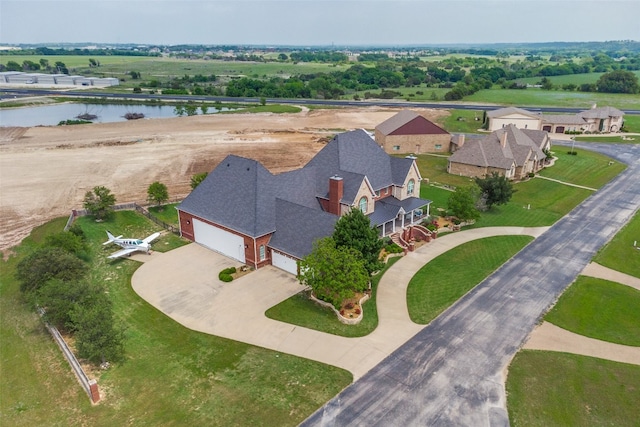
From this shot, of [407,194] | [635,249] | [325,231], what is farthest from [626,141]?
[325,231]

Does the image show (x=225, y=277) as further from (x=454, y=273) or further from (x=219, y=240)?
(x=454, y=273)

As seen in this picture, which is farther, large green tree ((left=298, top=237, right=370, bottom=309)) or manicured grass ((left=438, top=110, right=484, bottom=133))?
manicured grass ((left=438, top=110, right=484, bottom=133))

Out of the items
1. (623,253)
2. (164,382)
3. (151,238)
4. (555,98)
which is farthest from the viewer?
(555,98)

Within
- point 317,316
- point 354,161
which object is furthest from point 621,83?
point 317,316

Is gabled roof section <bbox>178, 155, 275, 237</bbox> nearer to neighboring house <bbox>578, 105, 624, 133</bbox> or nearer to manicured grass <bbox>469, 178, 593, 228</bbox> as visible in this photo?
manicured grass <bbox>469, 178, 593, 228</bbox>

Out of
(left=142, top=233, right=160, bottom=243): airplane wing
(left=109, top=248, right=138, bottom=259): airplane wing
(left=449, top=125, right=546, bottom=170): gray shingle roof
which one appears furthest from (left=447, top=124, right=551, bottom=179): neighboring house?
(left=109, top=248, right=138, bottom=259): airplane wing

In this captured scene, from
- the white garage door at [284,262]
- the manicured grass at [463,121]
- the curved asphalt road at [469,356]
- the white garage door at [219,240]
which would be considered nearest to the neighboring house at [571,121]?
the manicured grass at [463,121]
